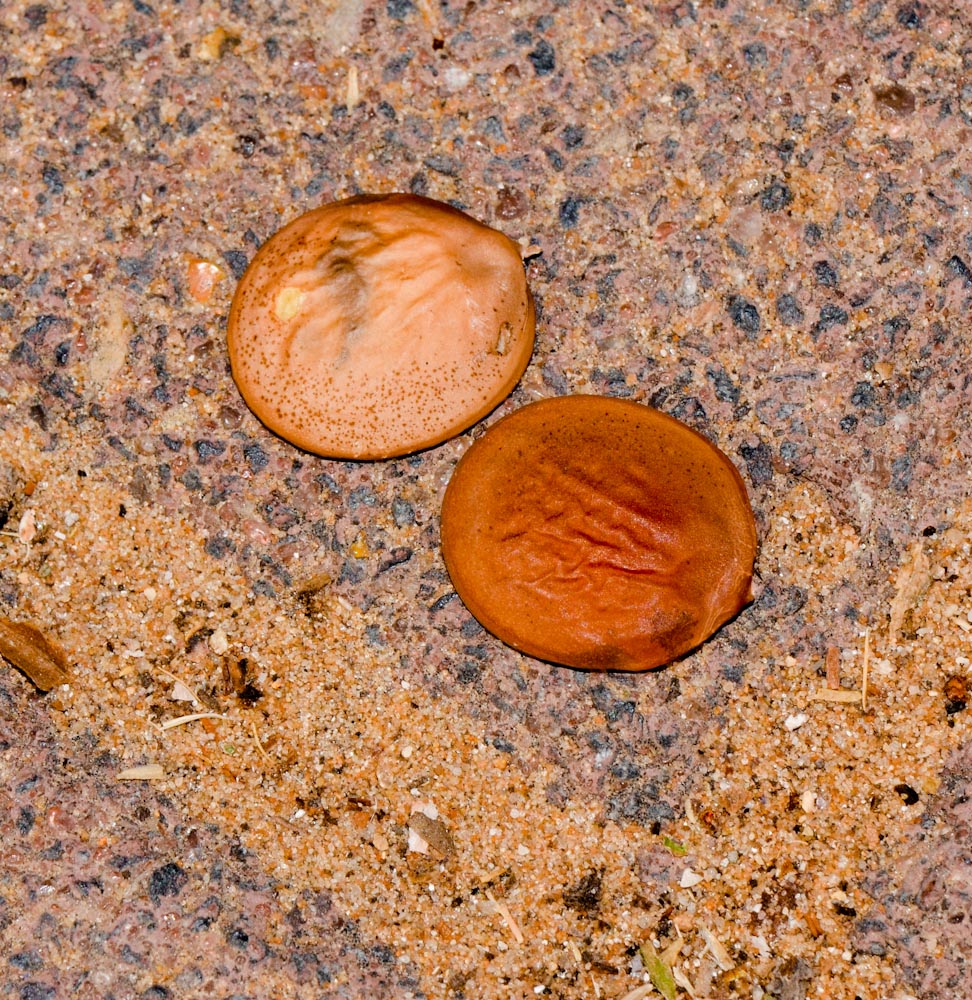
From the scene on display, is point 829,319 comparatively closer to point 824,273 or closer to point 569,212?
point 824,273

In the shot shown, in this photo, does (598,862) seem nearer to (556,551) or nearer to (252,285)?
(556,551)

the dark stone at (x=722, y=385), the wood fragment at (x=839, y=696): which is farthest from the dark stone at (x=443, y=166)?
the wood fragment at (x=839, y=696)

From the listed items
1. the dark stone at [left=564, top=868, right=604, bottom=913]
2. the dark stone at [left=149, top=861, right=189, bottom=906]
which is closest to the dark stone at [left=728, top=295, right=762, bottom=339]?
the dark stone at [left=564, top=868, right=604, bottom=913]

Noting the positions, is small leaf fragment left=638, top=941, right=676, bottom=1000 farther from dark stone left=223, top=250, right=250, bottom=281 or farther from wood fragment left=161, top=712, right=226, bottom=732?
dark stone left=223, top=250, right=250, bottom=281

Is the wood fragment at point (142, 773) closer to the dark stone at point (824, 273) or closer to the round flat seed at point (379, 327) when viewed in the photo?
the round flat seed at point (379, 327)

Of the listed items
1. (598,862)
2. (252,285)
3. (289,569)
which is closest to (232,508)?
(289,569)
